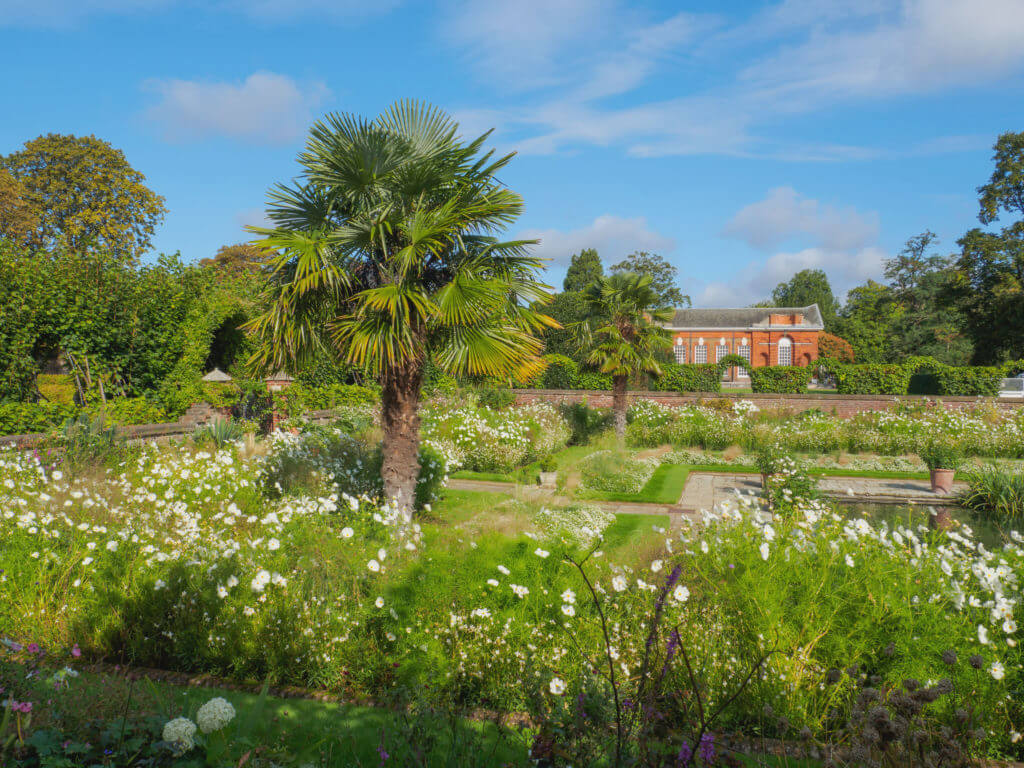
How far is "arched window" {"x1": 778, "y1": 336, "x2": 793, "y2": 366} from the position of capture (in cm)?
5212

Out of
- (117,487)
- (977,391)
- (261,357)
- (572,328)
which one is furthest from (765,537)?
(977,391)

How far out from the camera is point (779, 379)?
25297 millimetres

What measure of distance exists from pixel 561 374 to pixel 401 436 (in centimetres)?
1878

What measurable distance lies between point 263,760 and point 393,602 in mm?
1897

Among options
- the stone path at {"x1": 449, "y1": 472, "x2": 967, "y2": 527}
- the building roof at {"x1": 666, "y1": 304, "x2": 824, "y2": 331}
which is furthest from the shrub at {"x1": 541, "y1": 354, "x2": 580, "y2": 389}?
the building roof at {"x1": 666, "y1": 304, "x2": 824, "y2": 331}

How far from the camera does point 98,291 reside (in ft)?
37.9

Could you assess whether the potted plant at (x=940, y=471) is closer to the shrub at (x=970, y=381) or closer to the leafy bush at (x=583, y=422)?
the leafy bush at (x=583, y=422)

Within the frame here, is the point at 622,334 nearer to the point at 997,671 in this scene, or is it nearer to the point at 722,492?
the point at 722,492

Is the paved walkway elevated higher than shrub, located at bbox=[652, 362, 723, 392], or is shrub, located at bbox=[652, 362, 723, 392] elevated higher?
shrub, located at bbox=[652, 362, 723, 392]

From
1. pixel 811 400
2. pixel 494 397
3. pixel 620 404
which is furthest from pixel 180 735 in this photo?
pixel 811 400

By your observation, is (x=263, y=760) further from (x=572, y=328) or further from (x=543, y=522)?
(x=572, y=328)

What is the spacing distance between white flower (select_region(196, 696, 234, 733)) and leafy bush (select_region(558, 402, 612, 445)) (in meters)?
14.6

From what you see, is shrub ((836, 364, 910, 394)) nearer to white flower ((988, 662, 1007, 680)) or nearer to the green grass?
white flower ((988, 662, 1007, 680))

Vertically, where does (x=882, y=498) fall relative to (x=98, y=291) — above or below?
below
